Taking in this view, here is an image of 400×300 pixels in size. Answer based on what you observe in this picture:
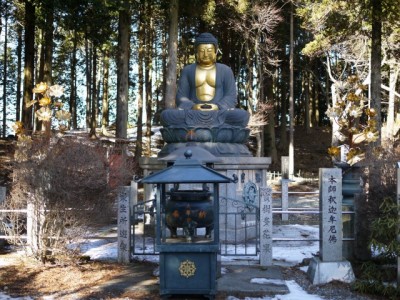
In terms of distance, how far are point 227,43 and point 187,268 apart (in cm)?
2204

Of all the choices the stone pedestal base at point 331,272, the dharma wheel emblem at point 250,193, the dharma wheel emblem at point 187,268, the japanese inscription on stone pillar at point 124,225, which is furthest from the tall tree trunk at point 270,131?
the dharma wheel emblem at point 187,268

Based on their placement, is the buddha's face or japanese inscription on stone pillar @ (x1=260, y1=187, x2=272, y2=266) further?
the buddha's face

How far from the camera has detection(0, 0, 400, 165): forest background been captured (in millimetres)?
15614

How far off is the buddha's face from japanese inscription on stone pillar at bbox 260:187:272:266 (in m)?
5.26

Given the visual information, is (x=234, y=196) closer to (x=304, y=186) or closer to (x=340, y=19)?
(x=340, y=19)

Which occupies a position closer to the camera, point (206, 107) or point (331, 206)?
point (331, 206)

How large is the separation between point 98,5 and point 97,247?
8.35 meters

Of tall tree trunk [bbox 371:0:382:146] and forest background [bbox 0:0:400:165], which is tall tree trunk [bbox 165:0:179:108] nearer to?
forest background [bbox 0:0:400:165]

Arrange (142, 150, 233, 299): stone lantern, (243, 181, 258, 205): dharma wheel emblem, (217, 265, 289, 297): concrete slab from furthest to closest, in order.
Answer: (243, 181, 258, 205): dharma wheel emblem < (217, 265, 289, 297): concrete slab < (142, 150, 233, 299): stone lantern

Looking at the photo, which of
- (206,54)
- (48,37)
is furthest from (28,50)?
(206,54)

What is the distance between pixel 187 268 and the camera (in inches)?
227

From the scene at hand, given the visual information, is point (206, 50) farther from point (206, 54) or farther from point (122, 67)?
point (122, 67)

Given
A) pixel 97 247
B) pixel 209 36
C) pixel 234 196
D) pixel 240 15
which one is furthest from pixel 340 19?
pixel 97 247

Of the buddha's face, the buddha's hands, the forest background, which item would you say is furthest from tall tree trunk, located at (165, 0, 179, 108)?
the buddha's hands
